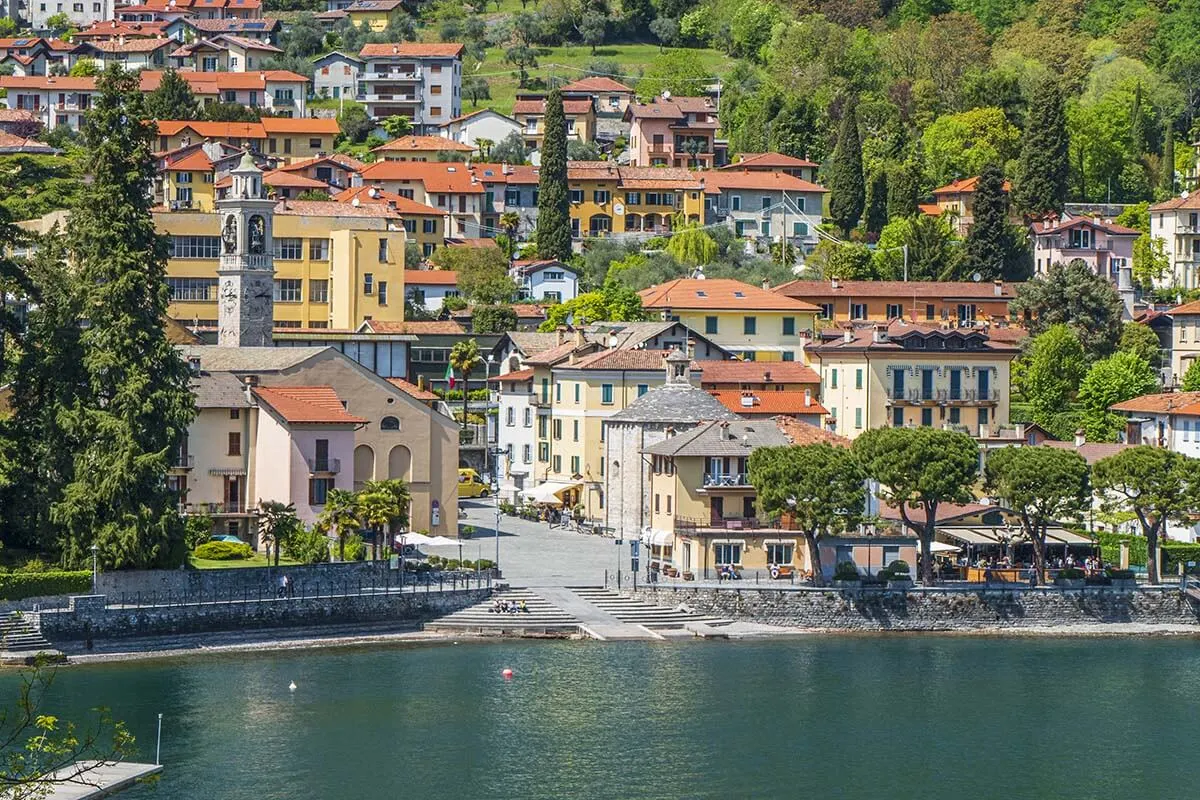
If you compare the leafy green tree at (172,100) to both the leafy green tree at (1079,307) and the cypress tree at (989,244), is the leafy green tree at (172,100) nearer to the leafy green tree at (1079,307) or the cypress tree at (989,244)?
the cypress tree at (989,244)

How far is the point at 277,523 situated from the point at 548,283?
57.0 m

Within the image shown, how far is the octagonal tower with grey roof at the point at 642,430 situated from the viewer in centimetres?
9875

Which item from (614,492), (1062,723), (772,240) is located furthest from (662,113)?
(1062,723)

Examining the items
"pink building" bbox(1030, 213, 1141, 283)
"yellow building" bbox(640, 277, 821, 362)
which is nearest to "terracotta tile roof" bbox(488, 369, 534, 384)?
"yellow building" bbox(640, 277, 821, 362)

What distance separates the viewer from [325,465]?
9100cm

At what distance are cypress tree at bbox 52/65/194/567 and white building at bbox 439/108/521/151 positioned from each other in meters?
95.4

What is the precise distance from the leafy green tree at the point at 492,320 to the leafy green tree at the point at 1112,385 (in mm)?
28432

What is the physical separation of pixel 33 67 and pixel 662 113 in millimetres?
48124

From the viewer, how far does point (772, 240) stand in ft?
511

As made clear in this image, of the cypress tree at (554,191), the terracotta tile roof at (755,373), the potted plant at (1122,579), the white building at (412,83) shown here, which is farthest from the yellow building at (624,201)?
the potted plant at (1122,579)

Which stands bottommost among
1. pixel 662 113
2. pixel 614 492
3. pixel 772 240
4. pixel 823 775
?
pixel 823 775

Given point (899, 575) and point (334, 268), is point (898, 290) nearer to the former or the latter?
point (334, 268)

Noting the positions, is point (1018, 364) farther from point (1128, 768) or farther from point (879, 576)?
point (1128, 768)

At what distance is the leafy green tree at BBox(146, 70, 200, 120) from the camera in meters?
168
